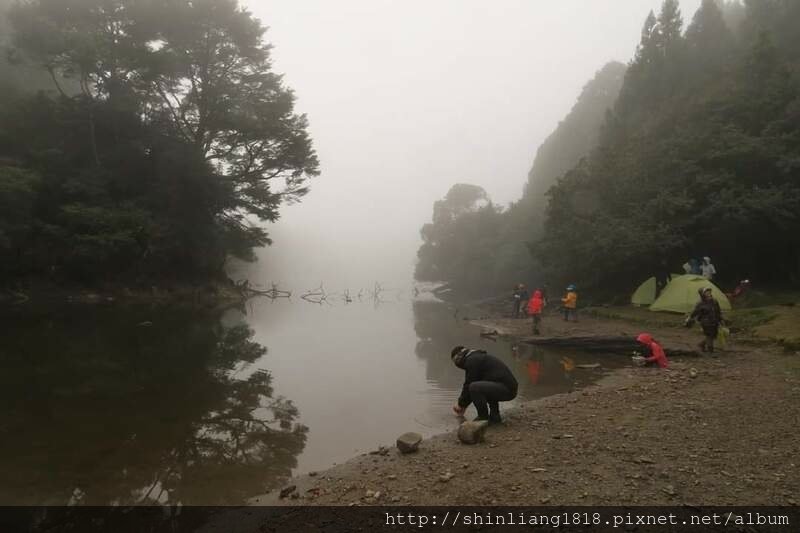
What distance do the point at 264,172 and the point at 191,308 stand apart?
12.5 metres

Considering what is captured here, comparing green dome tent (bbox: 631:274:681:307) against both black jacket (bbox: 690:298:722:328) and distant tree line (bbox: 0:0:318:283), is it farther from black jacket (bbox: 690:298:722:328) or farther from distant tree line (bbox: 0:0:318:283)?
distant tree line (bbox: 0:0:318:283)

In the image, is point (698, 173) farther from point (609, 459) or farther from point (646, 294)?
point (609, 459)

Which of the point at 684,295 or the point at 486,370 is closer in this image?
the point at 486,370

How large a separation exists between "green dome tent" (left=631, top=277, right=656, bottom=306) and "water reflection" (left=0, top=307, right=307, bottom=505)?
1981 centimetres

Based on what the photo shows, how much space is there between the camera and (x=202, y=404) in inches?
312

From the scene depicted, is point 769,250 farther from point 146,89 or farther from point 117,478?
point 146,89

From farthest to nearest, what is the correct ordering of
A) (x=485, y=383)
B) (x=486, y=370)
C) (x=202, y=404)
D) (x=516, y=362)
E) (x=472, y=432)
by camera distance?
1. (x=516, y=362)
2. (x=202, y=404)
3. (x=486, y=370)
4. (x=485, y=383)
5. (x=472, y=432)

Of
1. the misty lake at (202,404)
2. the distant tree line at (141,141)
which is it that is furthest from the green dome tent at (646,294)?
the distant tree line at (141,141)

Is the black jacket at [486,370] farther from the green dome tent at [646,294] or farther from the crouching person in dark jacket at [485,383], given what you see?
the green dome tent at [646,294]

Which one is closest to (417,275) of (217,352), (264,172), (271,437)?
(264,172)

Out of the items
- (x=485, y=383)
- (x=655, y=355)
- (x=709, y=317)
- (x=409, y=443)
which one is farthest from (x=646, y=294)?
(x=409, y=443)

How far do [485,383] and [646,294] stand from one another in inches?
812

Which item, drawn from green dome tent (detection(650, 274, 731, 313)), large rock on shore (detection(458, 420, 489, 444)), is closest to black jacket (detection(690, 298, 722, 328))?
green dome tent (detection(650, 274, 731, 313))

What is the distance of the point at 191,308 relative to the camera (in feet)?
90.8
